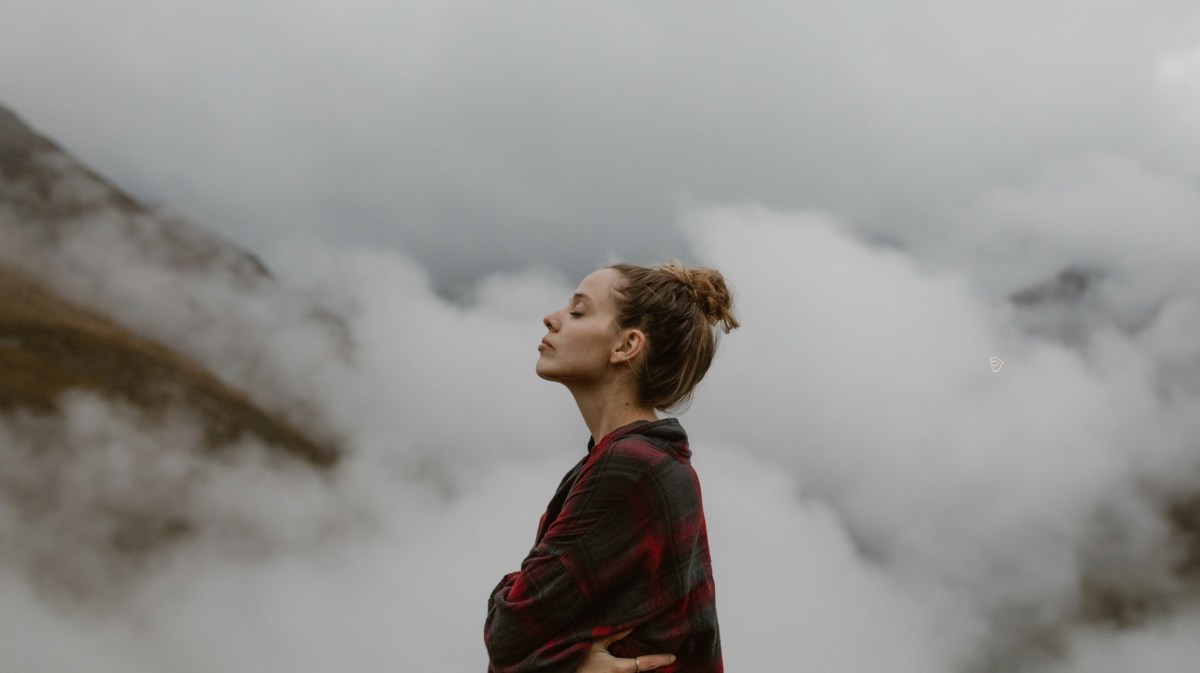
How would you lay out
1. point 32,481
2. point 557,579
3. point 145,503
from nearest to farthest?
point 557,579
point 32,481
point 145,503

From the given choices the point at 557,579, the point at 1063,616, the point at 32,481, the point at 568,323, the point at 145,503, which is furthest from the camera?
the point at 1063,616

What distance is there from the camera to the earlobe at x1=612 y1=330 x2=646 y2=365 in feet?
5.82

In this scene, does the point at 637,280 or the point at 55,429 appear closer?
the point at 637,280

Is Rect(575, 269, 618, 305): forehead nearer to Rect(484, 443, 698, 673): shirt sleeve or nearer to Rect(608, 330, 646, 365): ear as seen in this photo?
Rect(608, 330, 646, 365): ear

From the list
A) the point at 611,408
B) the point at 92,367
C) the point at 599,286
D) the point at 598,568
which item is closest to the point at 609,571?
the point at 598,568

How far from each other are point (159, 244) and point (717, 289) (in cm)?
1014

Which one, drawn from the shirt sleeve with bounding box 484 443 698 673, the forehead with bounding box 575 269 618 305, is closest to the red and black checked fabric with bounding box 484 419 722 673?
the shirt sleeve with bounding box 484 443 698 673

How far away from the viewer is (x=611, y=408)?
1793 mm

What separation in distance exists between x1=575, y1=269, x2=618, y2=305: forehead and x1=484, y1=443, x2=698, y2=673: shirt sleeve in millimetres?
352

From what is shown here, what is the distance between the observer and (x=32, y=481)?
29.3 ft

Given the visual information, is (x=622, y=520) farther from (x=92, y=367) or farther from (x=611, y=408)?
(x=92, y=367)

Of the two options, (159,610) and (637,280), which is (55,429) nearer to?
(159,610)

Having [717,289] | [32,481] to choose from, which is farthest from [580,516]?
[32,481]

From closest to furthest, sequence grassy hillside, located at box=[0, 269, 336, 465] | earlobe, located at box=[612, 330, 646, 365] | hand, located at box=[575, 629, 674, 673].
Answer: hand, located at box=[575, 629, 674, 673], earlobe, located at box=[612, 330, 646, 365], grassy hillside, located at box=[0, 269, 336, 465]
